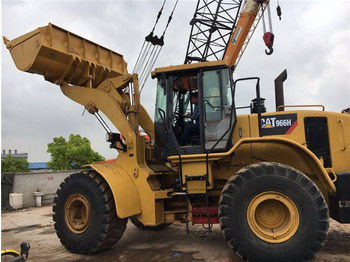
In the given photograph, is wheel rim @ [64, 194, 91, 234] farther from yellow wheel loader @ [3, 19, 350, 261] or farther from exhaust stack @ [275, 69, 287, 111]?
exhaust stack @ [275, 69, 287, 111]

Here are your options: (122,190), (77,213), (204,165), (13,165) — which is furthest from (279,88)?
(13,165)

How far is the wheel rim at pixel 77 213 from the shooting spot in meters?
5.22

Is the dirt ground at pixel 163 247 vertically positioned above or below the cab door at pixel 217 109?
below

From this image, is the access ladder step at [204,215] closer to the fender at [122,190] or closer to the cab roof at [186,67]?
the fender at [122,190]

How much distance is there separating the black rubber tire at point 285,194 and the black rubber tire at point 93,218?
1.95m

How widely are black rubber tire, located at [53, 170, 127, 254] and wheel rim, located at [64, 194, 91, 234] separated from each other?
0.06m

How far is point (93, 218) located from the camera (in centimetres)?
507

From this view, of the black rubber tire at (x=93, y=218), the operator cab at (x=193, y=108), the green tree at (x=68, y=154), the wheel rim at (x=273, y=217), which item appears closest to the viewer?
the wheel rim at (x=273, y=217)

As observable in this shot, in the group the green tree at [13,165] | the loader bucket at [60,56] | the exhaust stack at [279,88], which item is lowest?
the green tree at [13,165]

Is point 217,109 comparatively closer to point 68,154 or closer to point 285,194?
point 285,194

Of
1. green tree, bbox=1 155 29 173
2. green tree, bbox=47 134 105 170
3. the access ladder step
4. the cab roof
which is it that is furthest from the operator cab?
green tree, bbox=1 155 29 173

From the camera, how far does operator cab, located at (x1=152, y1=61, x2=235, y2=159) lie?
4891mm

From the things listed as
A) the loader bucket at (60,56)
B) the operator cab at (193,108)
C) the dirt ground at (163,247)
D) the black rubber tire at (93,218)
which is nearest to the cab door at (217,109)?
the operator cab at (193,108)

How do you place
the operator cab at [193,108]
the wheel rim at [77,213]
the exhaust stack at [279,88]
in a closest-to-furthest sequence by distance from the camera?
the operator cab at [193,108]
the wheel rim at [77,213]
the exhaust stack at [279,88]
